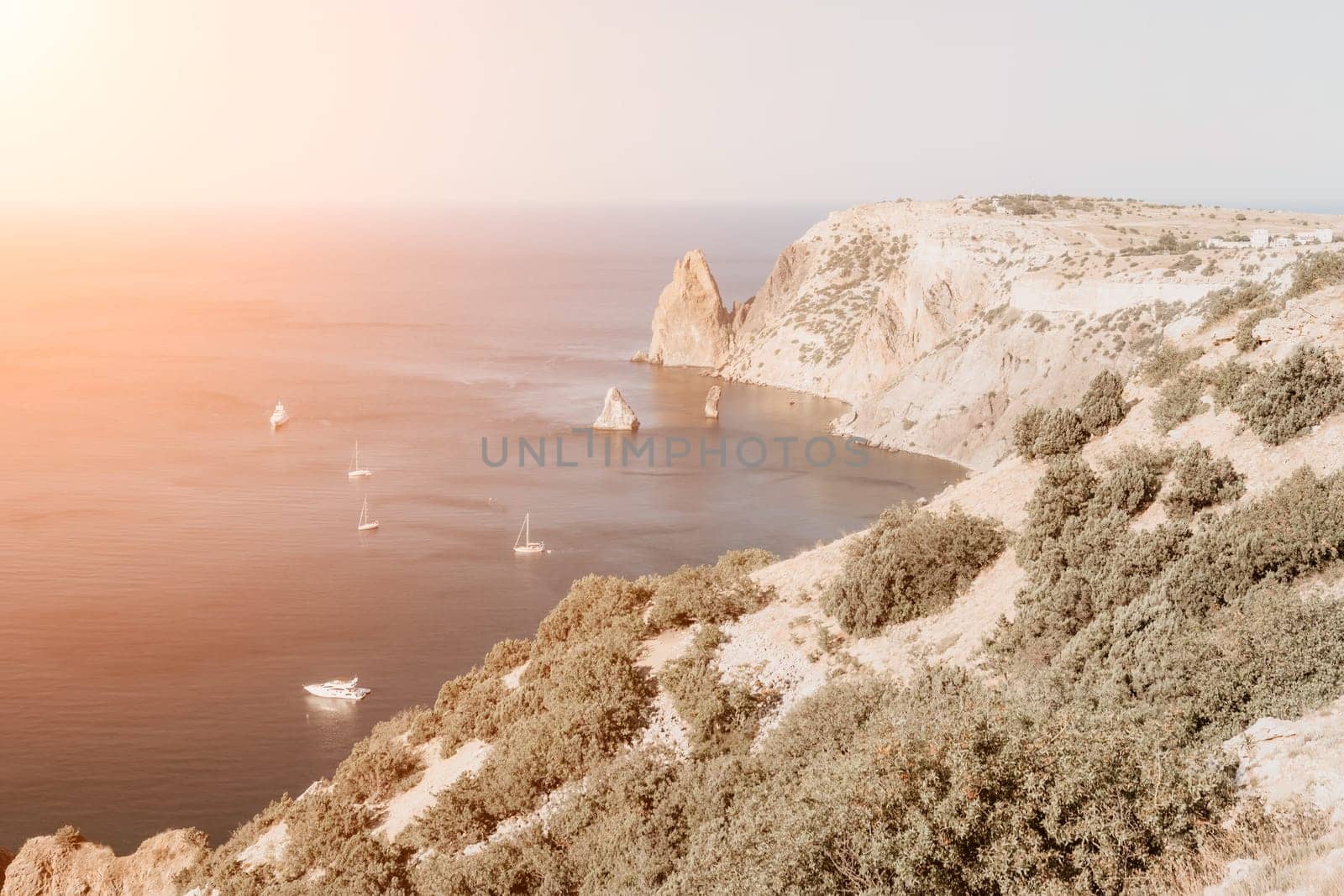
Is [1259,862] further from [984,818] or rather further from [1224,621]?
[1224,621]

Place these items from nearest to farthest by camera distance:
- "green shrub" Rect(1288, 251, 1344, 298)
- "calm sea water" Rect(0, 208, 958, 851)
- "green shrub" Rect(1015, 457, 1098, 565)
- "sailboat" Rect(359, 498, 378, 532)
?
"green shrub" Rect(1015, 457, 1098, 565)
"green shrub" Rect(1288, 251, 1344, 298)
"calm sea water" Rect(0, 208, 958, 851)
"sailboat" Rect(359, 498, 378, 532)

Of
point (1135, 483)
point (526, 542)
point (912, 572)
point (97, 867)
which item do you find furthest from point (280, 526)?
point (1135, 483)

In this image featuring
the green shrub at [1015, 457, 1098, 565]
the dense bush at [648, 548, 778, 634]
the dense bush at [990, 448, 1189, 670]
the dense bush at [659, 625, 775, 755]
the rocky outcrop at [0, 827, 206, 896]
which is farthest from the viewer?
the rocky outcrop at [0, 827, 206, 896]

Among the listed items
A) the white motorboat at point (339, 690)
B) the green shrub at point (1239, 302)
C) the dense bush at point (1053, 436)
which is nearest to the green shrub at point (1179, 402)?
the dense bush at point (1053, 436)

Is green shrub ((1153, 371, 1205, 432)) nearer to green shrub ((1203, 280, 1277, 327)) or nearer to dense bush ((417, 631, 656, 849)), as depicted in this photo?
green shrub ((1203, 280, 1277, 327))

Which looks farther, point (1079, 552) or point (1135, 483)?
point (1135, 483)

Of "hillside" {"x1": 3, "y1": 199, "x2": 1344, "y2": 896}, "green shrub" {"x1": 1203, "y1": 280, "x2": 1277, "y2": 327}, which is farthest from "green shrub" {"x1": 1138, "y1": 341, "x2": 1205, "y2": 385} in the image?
"green shrub" {"x1": 1203, "y1": 280, "x2": 1277, "y2": 327}

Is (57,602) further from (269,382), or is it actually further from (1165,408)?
(269,382)
